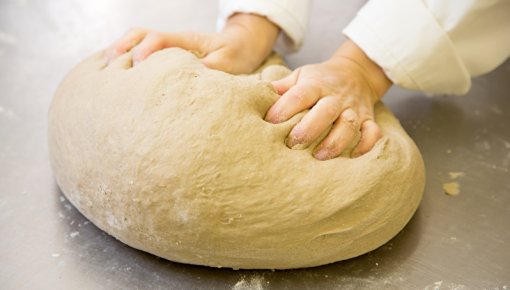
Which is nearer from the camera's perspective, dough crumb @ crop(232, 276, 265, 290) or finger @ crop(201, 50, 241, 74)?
dough crumb @ crop(232, 276, 265, 290)

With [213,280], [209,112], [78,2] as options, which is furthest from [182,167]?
[78,2]

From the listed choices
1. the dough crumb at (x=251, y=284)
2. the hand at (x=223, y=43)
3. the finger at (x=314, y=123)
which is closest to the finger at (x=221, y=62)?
the hand at (x=223, y=43)

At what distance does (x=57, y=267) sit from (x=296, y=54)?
0.85 meters

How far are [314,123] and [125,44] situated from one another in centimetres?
43

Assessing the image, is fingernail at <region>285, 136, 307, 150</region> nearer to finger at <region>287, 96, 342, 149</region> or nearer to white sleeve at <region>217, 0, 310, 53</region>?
finger at <region>287, 96, 342, 149</region>

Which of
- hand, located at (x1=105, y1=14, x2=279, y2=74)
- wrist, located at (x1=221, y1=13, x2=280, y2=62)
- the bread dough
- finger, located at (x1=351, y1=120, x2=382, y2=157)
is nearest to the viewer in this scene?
the bread dough

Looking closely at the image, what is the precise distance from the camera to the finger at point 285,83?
3.49ft

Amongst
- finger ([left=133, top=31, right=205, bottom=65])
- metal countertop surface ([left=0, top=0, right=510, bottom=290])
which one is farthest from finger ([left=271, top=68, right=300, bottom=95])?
metal countertop surface ([left=0, top=0, right=510, bottom=290])

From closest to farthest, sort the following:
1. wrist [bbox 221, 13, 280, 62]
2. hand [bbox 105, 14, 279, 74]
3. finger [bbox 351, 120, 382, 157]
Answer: finger [bbox 351, 120, 382, 157]
hand [bbox 105, 14, 279, 74]
wrist [bbox 221, 13, 280, 62]

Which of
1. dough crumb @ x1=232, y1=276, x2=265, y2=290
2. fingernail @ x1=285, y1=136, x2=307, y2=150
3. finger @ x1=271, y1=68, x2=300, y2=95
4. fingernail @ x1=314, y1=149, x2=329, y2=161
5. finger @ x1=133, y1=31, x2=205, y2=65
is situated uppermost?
finger @ x1=133, y1=31, x2=205, y2=65

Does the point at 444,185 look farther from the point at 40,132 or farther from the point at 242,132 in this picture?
the point at 40,132

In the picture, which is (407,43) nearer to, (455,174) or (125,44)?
(455,174)

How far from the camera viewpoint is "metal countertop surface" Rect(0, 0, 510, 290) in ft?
3.22

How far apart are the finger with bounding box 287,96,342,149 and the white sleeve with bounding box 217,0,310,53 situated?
368 mm
